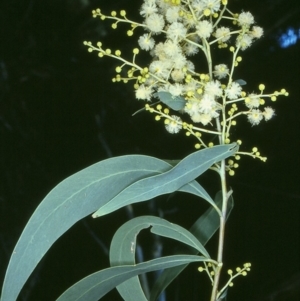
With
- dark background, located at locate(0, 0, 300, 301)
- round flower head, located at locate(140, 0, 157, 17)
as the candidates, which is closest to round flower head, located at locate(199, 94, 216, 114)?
round flower head, located at locate(140, 0, 157, 17)

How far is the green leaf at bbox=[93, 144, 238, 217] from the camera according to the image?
→ 34.9 inches

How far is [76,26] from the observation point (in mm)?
2172

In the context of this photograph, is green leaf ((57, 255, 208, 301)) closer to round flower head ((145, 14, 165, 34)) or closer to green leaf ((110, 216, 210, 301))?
green leaf ((110, 216, 210, 301))

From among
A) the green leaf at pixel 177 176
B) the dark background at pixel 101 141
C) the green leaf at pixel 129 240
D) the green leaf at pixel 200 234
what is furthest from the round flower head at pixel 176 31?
the dark background at pixel 101 141

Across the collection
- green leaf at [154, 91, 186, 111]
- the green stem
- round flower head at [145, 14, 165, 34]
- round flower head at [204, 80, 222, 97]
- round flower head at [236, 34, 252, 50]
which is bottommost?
the green stem

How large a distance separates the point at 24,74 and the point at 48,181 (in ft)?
1.78

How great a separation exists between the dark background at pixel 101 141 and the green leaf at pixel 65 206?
1.16m

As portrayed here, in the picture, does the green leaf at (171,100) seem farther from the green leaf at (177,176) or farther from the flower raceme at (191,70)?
the green leaf at (177,176)

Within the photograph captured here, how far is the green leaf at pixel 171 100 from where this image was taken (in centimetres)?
101

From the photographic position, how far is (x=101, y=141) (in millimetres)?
2242

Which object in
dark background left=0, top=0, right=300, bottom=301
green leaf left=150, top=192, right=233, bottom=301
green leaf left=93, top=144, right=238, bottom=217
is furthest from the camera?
dark background left=0, top=0, right=300, bottom=301

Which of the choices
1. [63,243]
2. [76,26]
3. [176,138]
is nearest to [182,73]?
[176,138]

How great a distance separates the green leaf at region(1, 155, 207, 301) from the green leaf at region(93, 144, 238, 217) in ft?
0.40

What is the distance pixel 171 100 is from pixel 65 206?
0.33 metres
